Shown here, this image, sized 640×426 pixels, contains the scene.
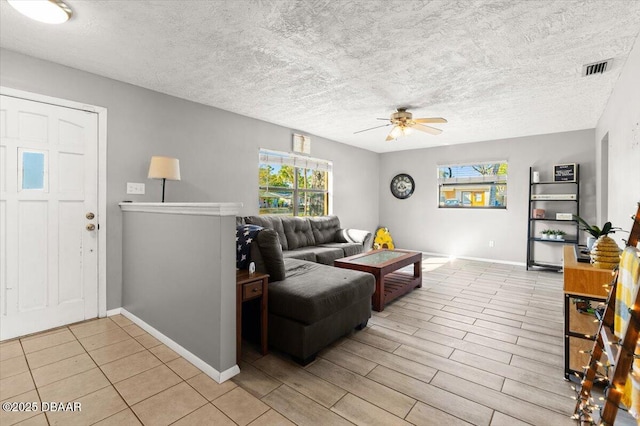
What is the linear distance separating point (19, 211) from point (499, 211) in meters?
6.89

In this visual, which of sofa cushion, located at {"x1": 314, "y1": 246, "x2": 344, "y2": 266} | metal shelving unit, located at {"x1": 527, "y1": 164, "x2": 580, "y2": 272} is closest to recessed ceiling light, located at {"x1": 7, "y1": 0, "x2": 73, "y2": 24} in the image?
sofa cushion, located at {"x1": 314, "y1": 246, "x2": 344, "y2": 266}

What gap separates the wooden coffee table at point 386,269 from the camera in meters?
3.21

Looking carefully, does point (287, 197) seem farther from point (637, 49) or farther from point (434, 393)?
point (637, 49)

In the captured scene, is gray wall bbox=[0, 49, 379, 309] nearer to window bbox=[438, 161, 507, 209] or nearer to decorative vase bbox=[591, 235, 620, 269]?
window bbox=[438, 161, 507, 209]

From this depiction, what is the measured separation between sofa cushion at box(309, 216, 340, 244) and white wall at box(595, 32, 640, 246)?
3.62m

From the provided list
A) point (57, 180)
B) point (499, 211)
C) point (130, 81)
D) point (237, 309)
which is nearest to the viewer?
point (237, 309)

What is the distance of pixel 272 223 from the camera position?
4.37m

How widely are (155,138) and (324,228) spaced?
2.93 metres

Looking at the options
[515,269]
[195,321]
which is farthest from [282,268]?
[515,269]

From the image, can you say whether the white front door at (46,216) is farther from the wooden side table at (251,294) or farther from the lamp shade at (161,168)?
the wooden side table at (251,294)

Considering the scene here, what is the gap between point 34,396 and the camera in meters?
1.79

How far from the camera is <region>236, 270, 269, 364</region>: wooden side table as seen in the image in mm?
2068

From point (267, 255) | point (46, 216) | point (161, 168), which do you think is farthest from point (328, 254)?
point (46, 216)

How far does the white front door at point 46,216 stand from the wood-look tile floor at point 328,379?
0.25 meters
